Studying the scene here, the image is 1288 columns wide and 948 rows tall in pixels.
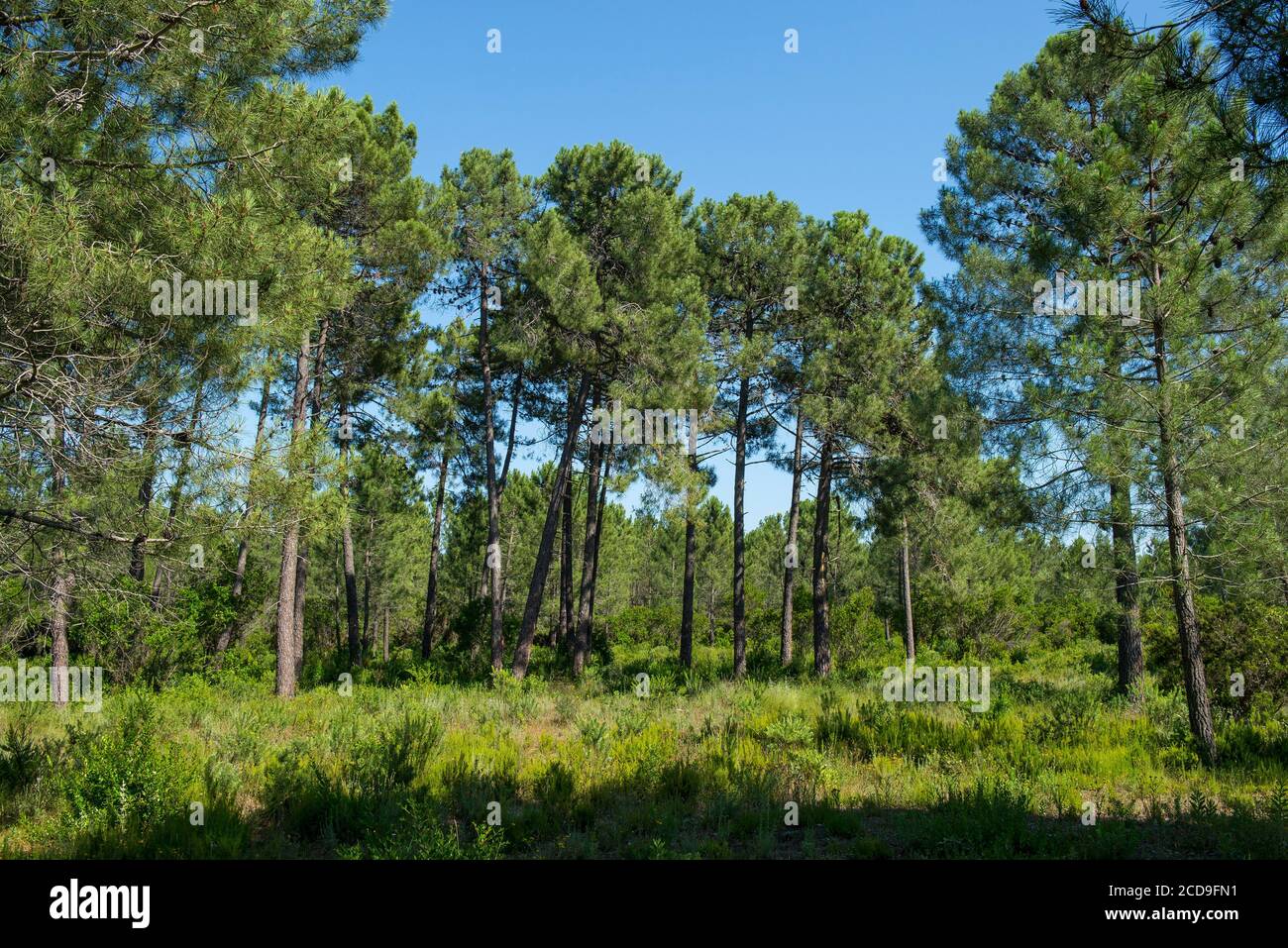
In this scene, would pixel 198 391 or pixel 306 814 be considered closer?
pixel 306 814

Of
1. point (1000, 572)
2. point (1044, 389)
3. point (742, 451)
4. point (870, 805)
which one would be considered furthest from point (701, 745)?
point (1000, 572)

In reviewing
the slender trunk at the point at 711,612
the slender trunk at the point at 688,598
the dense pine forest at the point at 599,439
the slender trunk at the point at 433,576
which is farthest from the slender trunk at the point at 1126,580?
the slender trunk at the point at 711,612

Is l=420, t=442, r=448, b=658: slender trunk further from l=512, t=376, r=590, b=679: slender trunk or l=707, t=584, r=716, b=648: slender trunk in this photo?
l=707, t=584, r=716, b=648: slender trunk

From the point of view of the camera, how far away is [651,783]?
737 cm

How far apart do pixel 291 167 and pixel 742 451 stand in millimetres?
14375

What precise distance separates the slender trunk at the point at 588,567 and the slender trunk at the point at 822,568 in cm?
596

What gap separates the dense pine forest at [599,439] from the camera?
599 centimetres

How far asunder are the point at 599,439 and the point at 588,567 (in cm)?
400

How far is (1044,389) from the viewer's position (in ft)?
30.0

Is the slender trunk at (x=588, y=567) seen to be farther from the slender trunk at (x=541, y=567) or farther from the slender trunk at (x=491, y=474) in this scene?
the slender trunk at (x=491, y=474)

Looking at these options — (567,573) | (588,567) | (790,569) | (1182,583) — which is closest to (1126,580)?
(1182,583)

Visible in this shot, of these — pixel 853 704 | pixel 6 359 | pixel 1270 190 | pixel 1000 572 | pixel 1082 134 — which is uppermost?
pixel 1082 134

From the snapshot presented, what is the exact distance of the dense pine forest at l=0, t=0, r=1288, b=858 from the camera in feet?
19.7
